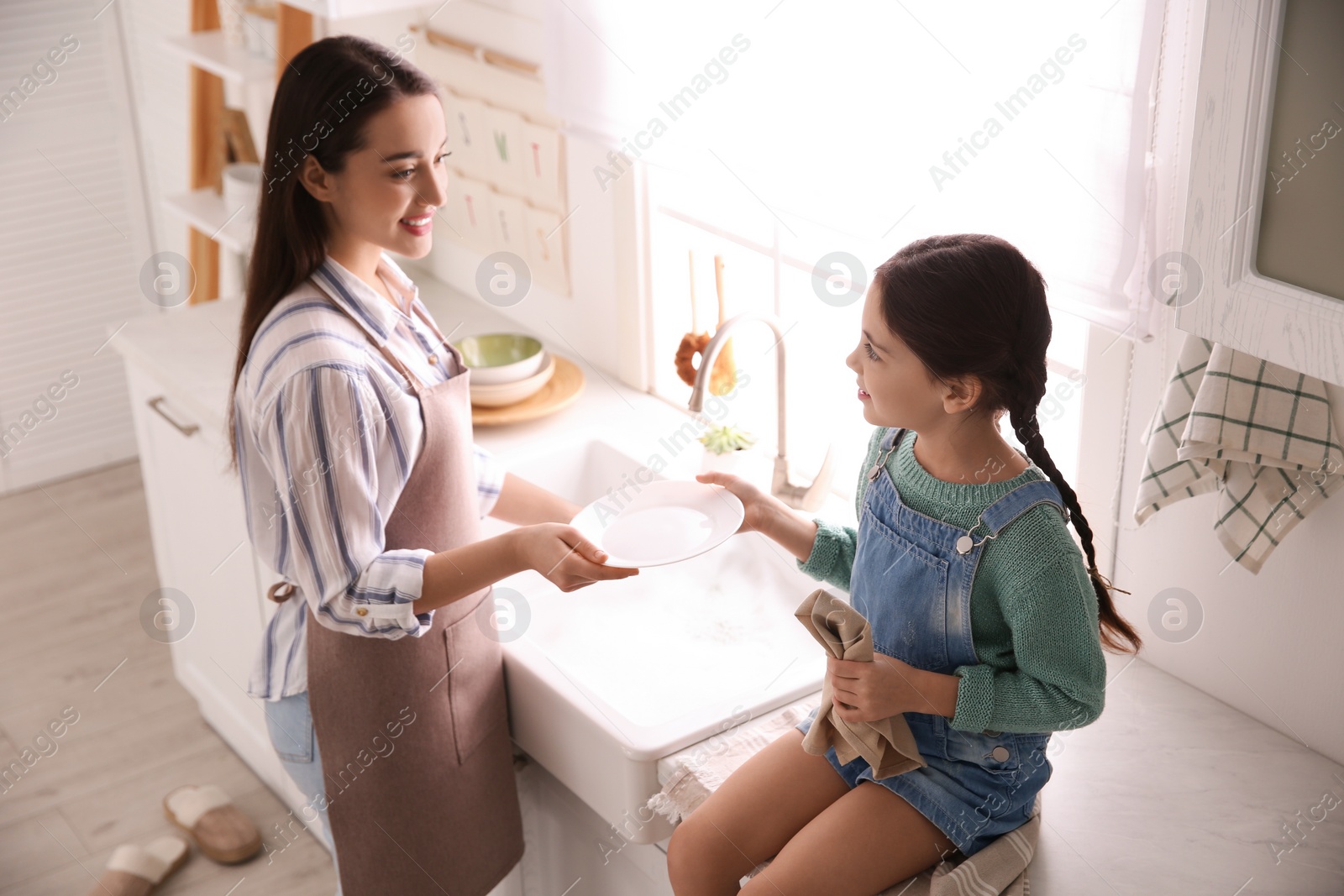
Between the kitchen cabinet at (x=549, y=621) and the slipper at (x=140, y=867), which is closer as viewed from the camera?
the kitchen cabinet at (x=549, y=621)

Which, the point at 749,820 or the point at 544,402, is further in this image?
the point at 544,402

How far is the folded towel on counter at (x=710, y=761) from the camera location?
4.49 feet

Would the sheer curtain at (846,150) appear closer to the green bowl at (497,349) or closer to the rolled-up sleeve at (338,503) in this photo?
the green bowl at (497,349)

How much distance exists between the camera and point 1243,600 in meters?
1.42

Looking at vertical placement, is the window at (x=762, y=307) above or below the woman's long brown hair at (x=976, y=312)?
below

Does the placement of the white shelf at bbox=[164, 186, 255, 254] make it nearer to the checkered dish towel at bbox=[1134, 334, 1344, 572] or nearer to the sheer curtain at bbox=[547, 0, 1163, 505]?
the sheer curtain at bbox=[547, 0, 1163, 505]

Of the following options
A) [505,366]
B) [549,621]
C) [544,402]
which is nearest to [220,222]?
[505,366]

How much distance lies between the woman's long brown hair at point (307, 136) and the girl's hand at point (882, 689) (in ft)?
2.48

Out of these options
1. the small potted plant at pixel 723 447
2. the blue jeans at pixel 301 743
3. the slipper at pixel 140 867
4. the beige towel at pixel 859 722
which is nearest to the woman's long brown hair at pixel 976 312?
the beige towel at pixel 859 722

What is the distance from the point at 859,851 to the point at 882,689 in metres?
0.16

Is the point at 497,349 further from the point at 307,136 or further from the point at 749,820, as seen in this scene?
the point at 749,820

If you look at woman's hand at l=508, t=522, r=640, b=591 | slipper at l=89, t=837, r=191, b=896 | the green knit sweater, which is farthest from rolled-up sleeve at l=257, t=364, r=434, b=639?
slipper at l=89, t=837, r=191, b=896

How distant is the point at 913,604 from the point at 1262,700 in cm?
53

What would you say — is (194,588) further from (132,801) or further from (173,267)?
(173,267)
